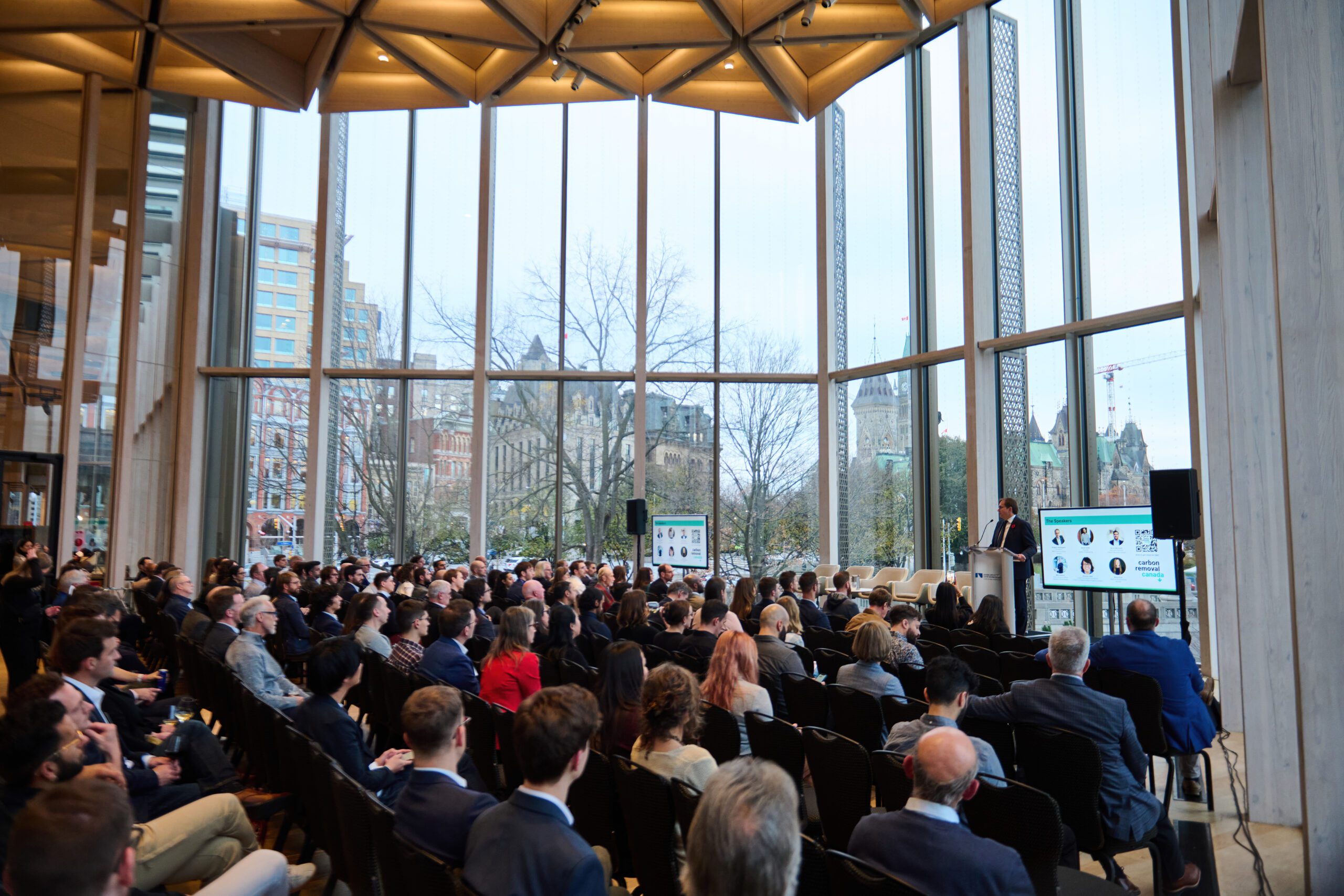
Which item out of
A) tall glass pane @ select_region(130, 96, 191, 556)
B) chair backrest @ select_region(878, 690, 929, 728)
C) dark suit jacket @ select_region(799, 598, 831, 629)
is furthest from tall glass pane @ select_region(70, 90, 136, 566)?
chair backrest @ select_region(878, 690, 929, 728)

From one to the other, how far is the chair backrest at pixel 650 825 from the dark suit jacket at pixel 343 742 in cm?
112

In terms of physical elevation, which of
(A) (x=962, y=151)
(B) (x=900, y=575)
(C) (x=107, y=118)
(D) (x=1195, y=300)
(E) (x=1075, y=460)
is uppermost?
(C) (x=107, y=118)

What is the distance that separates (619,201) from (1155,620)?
12914mm

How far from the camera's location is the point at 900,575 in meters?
13.5

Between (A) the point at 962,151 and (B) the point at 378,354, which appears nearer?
(A) the point at 962,151

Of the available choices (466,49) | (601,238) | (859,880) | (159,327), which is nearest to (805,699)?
(859,880)

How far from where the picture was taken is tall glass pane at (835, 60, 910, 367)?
1413cm

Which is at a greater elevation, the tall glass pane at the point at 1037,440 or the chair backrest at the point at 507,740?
the tall glass pane at the point at 1037,440

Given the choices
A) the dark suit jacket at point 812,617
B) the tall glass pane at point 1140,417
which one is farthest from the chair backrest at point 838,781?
the tall glass pane at point 1140,417

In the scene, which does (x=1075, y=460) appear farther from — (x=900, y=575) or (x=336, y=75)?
(x=336, y=75)

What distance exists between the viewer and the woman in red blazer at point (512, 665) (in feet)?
15.7

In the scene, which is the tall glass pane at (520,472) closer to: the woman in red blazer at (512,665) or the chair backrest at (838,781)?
the woman in red blazer at (512,665)

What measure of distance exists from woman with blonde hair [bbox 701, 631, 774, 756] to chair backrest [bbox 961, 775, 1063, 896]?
1407mm

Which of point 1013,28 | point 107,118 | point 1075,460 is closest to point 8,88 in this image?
point 107,118
